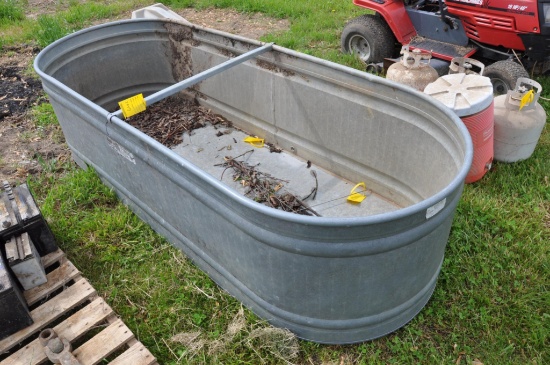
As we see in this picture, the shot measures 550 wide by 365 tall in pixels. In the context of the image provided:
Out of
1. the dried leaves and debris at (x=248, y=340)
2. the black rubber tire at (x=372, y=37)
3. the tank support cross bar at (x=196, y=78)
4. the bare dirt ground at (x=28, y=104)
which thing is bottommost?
the dried leaves and debris at (x=248, y=340)

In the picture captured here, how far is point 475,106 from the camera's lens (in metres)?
2.98

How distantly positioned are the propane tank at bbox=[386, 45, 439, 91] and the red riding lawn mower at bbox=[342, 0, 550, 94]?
0.59 meters

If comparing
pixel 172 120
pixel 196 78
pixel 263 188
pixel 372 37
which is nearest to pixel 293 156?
pixel 263 188

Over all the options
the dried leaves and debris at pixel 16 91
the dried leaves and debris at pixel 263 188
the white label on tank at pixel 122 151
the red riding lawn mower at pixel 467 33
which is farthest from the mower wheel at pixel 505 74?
the dried leaves and debris at pixel 16 91

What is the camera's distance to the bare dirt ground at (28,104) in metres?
3.99

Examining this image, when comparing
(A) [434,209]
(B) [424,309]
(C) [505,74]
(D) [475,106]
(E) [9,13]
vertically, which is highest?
(A) [434,209]

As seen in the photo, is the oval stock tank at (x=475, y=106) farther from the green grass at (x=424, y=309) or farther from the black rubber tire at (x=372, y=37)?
the black rubber tire at (x=372, y=37)

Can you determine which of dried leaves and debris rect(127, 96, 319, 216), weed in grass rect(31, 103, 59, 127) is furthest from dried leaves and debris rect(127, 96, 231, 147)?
weed in grass rect(31, 103, 59, 127)

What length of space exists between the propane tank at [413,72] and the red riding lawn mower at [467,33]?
59cm

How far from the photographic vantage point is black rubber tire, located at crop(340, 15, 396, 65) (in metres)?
4.70

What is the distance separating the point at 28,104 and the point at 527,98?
15.1 feet

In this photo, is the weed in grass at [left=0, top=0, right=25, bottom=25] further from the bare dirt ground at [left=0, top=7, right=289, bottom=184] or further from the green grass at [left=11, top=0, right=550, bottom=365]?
the green grass at [left=11, top=0, right=550, bottom=365]

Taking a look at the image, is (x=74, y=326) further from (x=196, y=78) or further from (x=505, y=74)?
(x=505, y=74)

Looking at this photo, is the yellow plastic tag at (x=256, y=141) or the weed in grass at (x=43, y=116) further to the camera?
the weed in grass at (x=43, y=116)
